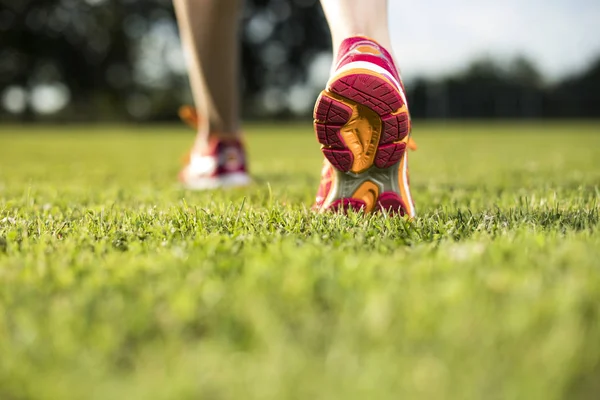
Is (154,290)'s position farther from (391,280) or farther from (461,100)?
(461,100)

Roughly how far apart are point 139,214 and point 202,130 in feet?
4.20

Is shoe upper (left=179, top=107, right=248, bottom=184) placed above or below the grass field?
above

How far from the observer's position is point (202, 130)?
300 cm

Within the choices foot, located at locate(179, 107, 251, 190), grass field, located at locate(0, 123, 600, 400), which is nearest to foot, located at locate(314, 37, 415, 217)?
grass field, located at locate(0, 123, 600, 400)

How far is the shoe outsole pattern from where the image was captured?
1.62 metres

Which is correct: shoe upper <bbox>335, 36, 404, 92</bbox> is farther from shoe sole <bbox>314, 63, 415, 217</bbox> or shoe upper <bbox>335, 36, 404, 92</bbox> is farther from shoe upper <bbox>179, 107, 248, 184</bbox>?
shoe upper <bbox>179, 107, 248, 184</bbox>

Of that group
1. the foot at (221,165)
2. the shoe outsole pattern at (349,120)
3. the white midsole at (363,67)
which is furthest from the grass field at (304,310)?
the foot at (221,165)

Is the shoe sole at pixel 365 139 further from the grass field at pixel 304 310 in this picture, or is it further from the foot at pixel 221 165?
the foot at pixel 221 165

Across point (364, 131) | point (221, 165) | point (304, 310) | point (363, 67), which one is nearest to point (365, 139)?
point (364, 131)

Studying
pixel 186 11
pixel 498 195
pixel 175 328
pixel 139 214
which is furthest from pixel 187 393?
pixel 186 11

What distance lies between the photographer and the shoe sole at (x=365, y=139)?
5.35ft

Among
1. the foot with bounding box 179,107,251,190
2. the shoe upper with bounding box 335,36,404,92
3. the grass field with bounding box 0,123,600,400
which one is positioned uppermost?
the shoe upper with bounding box 335,36,404,92

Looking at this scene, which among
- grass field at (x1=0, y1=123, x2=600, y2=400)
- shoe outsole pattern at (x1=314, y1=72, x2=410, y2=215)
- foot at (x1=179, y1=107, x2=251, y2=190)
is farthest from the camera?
foot at (x1=179, y1=107, x2=251, y2=190)

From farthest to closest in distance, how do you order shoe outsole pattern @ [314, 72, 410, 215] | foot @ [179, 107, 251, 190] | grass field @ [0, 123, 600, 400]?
foot @ [179, 107, 251, 190], shoe outsole pattern @ [314, 72, 410, 215], grass field @ [0, 123, 600, 400]
